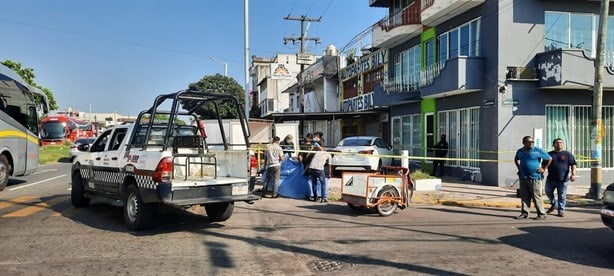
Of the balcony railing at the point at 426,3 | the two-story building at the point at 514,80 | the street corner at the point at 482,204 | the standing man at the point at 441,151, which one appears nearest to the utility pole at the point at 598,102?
the two-story building at the point at 514,80

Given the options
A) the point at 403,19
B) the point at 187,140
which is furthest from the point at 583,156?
the point at 187,140

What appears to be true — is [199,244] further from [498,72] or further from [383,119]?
[383,119]

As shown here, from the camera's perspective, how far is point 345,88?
1313 inches

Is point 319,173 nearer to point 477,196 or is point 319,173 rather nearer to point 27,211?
point 477,196

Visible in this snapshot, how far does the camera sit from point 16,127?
14.8m

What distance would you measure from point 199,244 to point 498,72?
11559mm


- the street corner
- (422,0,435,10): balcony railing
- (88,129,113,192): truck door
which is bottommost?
the street corner

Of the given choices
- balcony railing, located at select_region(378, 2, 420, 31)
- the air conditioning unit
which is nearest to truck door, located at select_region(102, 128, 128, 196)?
the air conditioning unit

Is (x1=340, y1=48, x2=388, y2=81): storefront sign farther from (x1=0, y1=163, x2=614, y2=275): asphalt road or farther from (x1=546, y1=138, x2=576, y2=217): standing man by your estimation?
(x1=0, y1=163, x2=614, y2=275): asphalt road

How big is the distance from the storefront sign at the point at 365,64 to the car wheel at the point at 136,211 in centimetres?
1830

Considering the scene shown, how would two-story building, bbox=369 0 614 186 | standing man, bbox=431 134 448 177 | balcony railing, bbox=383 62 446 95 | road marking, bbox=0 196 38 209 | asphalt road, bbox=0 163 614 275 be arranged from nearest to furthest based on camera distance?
asphalt road, bbox=0 163 614 275 → road marking, bbox=0 196 38 209 → two-story building, bbox=369 0 614 186 → standing man, bbox=431 134 448 177 → balcony railing, bbox=383 62 446 95

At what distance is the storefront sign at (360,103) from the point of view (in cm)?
2716

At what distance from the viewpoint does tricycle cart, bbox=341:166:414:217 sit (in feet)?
32.6

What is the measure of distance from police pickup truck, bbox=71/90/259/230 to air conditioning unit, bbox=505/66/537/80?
380 inches
